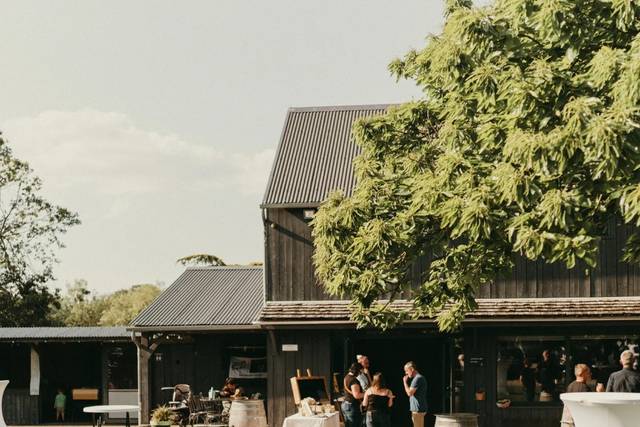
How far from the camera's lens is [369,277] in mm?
15625

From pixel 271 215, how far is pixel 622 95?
44.4 feet

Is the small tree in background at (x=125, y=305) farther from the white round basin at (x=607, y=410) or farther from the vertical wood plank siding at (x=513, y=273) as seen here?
the white round basin at (x=607, y=410)

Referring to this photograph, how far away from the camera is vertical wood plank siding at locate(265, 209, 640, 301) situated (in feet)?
75.3

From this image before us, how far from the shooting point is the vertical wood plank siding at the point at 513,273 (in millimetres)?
22953

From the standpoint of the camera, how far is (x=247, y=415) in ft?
67.2

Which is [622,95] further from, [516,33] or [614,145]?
[516,33]

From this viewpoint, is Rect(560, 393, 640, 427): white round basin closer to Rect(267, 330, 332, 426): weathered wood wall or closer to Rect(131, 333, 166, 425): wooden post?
Rect(267, 330, 332, 426): weathered wood wall

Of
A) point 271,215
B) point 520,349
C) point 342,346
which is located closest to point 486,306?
point 520,349

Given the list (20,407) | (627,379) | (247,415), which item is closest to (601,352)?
(247,415)

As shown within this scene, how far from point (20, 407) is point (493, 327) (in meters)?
14.0

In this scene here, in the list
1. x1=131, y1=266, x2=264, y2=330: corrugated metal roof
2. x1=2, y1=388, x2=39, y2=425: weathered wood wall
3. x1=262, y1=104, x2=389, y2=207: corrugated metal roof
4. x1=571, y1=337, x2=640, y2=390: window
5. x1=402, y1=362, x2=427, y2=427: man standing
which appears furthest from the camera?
x1=2, y1=388, x2=39, y2=425: weathered wood wall

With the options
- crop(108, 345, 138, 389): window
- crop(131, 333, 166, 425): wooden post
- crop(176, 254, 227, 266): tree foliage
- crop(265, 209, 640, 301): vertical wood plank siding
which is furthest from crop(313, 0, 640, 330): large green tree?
crop(176, 254, 227, 266): tree foliage

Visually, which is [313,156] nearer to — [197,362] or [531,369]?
[531,369]

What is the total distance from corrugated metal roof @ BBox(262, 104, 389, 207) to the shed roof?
2.28 m
